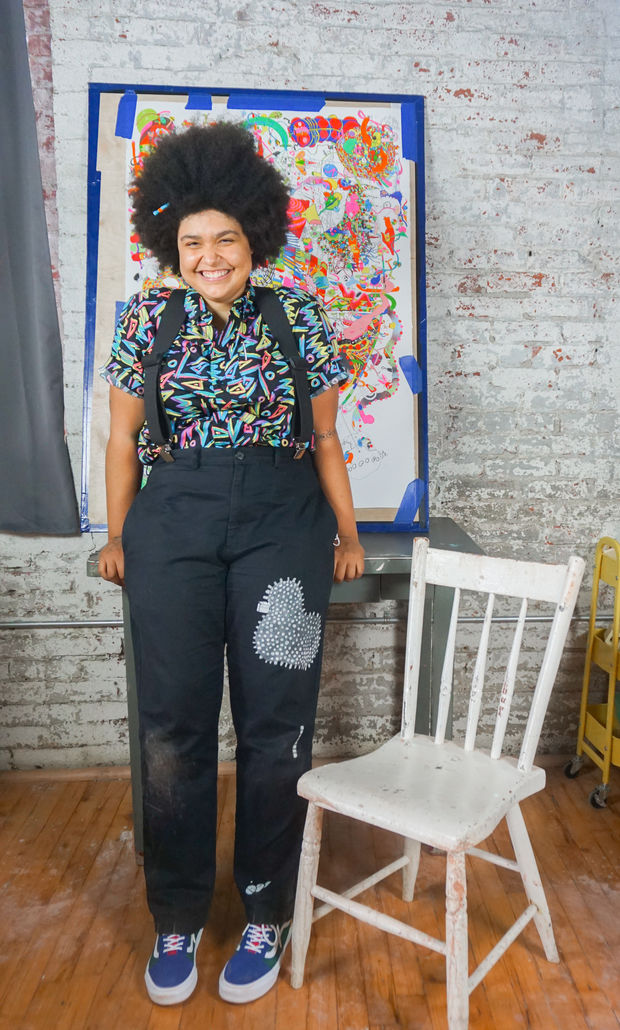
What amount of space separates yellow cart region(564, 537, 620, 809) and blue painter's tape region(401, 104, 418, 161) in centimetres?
131

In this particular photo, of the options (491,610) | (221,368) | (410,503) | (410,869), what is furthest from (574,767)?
(221,368)

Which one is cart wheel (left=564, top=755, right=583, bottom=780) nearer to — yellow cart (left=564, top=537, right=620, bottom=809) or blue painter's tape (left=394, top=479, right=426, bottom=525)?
yellow cart (left=564, top=537, right=620, bottom=809)

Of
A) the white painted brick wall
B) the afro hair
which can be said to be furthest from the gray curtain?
the afro hair

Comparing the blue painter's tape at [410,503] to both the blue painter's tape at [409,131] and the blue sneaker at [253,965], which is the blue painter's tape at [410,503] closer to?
the blue painter's tape at [409,131]

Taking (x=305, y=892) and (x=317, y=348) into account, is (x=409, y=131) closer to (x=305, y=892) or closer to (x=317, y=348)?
(x=317, y=348)

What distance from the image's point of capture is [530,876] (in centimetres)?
167

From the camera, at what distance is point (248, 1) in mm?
2318

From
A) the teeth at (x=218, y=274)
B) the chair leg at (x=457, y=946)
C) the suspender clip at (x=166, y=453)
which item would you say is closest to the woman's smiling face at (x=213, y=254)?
the teeth at (x=218, y=274)

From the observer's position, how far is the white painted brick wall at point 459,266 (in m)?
2.33

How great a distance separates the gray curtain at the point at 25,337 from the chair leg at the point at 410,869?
136 centimetres

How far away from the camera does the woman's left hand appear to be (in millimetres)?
1880

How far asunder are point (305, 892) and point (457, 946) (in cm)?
33

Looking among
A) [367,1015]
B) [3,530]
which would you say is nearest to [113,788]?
[3,530]

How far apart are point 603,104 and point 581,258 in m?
0.45
